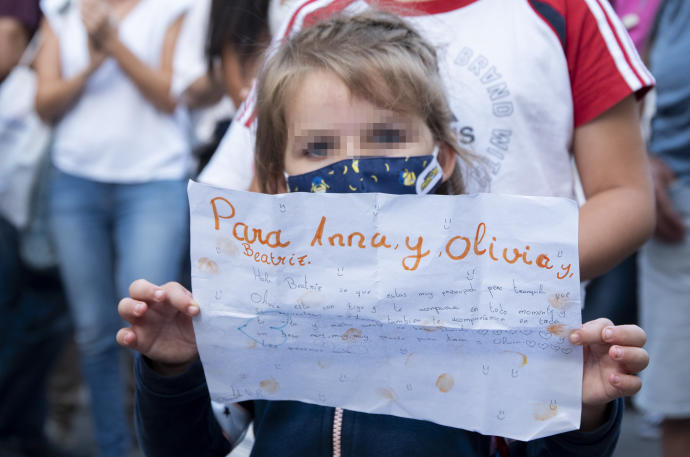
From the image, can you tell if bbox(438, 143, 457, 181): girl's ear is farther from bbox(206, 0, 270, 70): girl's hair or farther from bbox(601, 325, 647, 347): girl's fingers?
bbox(206, 0, 270, 70): girl's hair

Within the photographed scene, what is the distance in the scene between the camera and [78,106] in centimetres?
320

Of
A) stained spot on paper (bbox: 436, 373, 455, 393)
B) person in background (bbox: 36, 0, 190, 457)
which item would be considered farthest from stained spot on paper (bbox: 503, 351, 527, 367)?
person in background (bbox: 36, 0, 190, 457)

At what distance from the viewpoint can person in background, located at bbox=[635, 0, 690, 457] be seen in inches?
107

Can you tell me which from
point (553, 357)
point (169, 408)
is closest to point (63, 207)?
point (169, 408)

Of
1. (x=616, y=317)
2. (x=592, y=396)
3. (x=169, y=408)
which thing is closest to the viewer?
(x=592, y=396)

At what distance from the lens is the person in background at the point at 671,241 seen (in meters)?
2.71

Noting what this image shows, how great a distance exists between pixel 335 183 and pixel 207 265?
0.28 m

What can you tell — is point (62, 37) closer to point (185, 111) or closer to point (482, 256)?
point (185, 111)

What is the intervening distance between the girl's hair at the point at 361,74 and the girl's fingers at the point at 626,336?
513 millimetres

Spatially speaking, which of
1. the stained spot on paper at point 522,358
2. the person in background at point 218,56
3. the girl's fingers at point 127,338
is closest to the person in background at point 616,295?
the person in background at point 218,56

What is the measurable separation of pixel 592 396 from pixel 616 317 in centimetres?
229

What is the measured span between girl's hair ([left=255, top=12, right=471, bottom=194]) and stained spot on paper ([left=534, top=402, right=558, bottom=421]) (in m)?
0.50

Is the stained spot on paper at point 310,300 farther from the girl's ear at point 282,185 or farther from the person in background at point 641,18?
the person in background at point 641,18

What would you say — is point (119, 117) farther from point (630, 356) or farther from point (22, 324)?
point (630, 356)
